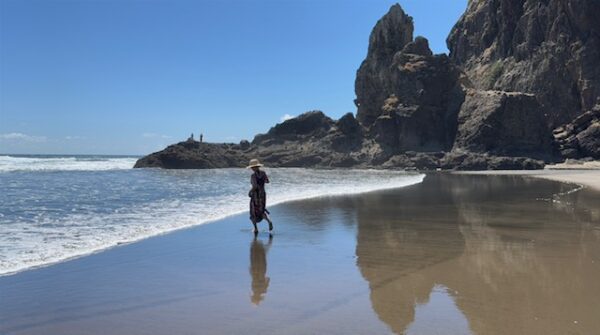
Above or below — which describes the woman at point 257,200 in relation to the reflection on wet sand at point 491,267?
above

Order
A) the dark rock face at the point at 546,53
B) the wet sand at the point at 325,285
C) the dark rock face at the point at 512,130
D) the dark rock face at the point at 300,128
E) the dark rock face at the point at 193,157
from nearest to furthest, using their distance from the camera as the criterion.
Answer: the wet sand at the point at 325,285, the dark rock face at the point at 193,157, the dark rock face at the point at 512,130, the dark rock face at the point at 546,53, the dark rock face at the point at 300,128

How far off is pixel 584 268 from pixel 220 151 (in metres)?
79.3

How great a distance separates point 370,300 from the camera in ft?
18.4

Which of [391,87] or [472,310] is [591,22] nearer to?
[391,87]

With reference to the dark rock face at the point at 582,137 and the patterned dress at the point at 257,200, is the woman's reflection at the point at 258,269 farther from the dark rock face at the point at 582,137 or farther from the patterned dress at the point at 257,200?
the dark rock face at the point at 582,137

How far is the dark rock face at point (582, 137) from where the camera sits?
228 ft

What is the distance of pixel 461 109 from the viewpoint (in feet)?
270

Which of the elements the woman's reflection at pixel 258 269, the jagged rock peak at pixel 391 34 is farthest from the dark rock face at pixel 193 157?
the woman's reflection at pixel 258 269

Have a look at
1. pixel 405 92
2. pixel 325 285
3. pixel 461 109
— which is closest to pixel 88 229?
pixel 325 285

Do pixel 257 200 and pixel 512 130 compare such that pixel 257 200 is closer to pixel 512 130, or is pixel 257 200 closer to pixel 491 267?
pixel 491 267

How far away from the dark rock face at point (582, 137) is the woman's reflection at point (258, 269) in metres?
72.2

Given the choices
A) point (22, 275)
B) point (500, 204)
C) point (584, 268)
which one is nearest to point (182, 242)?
point (22, 275)

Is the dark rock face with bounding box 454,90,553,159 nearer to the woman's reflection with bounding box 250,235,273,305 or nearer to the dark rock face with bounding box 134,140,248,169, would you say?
the dark rock face with bounding box 134,140,248,169

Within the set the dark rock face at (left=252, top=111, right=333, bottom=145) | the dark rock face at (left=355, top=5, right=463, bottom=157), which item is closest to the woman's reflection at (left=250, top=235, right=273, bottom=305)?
the dark rock face at (left=355, top=5, right=463, bottom=157)
